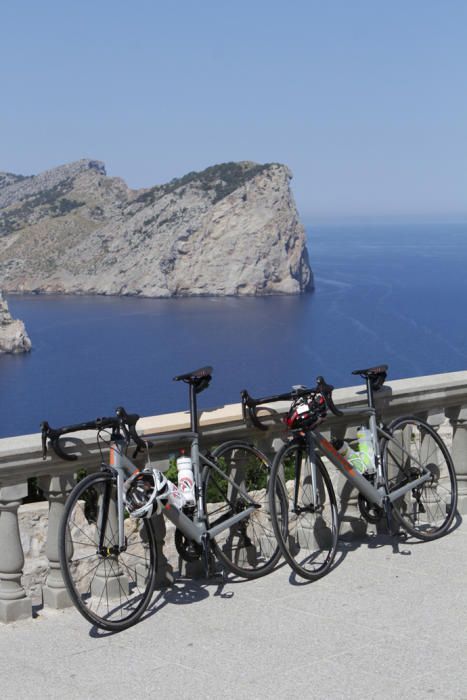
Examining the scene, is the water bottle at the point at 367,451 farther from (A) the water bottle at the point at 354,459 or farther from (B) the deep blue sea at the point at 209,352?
(B) the deep blue sea at the point at 209,352

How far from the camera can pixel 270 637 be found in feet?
14.7

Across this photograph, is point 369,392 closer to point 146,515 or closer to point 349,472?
point 349,472

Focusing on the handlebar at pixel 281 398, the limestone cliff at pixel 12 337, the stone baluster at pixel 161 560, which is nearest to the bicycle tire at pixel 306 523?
the handlebar at pixel 281 398

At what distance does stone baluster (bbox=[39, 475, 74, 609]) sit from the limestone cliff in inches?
5973

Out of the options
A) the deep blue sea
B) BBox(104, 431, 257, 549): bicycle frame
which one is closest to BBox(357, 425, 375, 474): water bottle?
BBox(104, 431, 257, 549): bicycle frame

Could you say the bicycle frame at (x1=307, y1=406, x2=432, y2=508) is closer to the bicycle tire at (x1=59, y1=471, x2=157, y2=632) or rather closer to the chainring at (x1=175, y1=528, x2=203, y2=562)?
the chainring at (x1=175, y1=528, x2=203, y2=562)

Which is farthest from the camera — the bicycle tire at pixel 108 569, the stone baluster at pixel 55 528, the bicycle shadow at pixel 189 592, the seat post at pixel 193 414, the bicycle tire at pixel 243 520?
the bicycle tire at pixel 243 520

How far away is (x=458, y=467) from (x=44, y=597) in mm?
2905

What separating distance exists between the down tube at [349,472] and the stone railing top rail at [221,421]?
0.96 ft

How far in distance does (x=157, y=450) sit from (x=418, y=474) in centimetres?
171

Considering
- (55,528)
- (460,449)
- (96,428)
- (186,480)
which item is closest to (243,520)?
(186,480)

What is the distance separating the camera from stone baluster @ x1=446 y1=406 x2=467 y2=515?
6590mm

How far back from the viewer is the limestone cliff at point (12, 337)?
6063 inches

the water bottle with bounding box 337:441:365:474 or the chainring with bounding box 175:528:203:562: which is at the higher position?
the water bottle with bounding box 337:441:365:474
